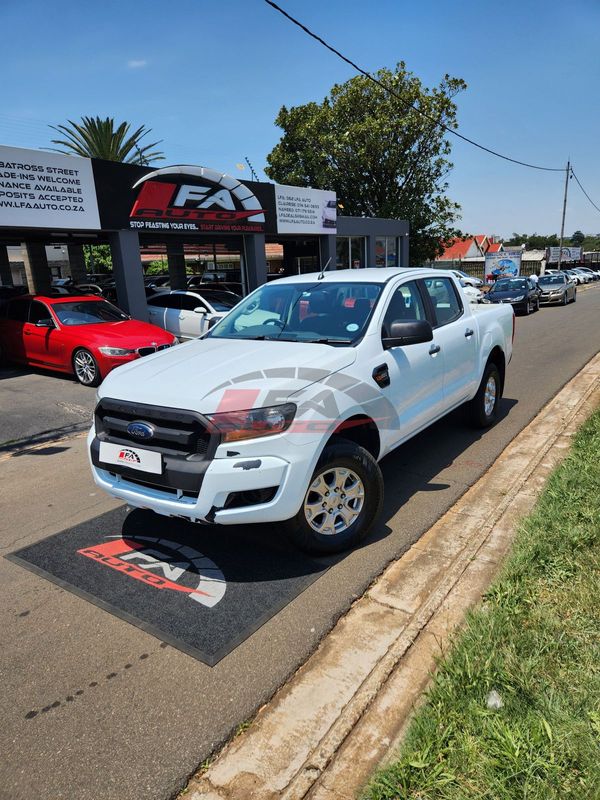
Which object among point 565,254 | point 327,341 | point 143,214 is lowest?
point 327,341

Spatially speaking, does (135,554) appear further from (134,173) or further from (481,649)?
(134,173)

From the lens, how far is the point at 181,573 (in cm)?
343

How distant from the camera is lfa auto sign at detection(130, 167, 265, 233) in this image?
1312 cm

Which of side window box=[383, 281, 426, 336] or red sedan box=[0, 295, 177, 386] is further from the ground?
side window box=[383, 281, 426, 336]

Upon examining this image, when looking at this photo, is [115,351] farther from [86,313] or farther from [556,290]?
[556,290]

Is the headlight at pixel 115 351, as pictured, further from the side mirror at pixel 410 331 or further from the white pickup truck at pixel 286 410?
the side mirror at pixel 410 331

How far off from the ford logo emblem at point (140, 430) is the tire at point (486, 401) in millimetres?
3898

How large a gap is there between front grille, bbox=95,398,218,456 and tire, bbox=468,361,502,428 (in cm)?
377

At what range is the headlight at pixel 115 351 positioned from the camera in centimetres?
908

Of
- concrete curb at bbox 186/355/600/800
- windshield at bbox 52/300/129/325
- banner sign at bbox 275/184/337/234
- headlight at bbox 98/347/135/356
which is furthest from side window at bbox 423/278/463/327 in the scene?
banner sign at bbox 275/184/337/234

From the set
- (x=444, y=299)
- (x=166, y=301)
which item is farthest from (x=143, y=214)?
(x=444, y=299)

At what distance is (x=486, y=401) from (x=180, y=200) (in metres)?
10.7

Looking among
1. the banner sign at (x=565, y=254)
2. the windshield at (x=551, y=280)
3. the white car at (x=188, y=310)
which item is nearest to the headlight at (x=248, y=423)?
the white car at (x=188, y=310)

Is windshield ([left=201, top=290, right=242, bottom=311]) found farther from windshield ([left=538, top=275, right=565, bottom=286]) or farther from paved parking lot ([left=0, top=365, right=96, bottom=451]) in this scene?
windshield ([left=538, top=275, right=565, bottom=286])
